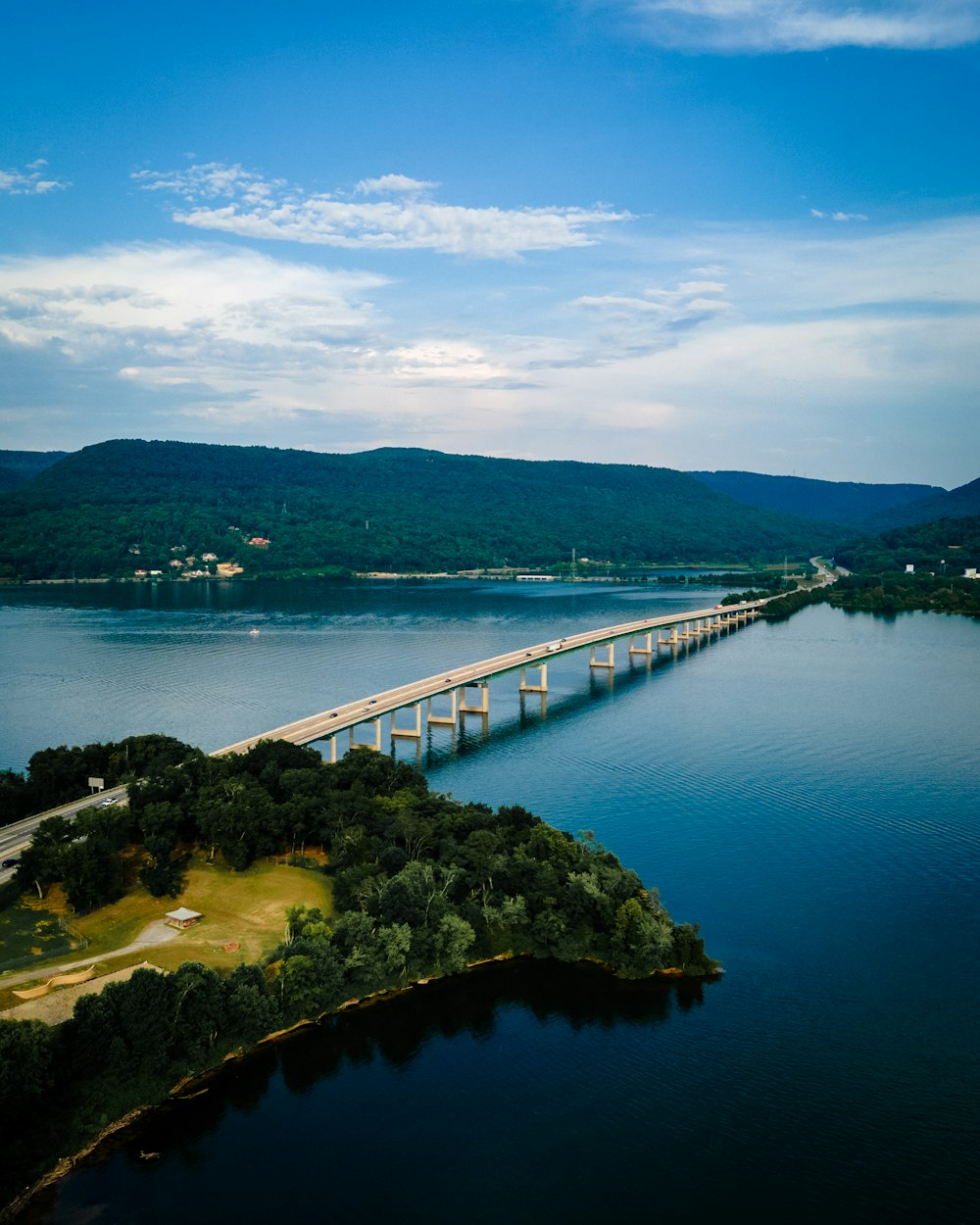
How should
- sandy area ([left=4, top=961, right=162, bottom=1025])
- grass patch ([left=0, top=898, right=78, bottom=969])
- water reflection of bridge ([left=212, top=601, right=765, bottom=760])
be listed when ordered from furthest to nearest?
water reflection of bridge ([left=212, top=601, right=765, bottom=760])
grass patch ([left=0, top=898, right=78, bottom=969])
sandy area ([left=4, top=961, right=162, bottom=1025])

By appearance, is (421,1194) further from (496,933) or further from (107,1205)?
(496,933)

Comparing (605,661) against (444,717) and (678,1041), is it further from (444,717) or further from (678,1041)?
(678,1041)

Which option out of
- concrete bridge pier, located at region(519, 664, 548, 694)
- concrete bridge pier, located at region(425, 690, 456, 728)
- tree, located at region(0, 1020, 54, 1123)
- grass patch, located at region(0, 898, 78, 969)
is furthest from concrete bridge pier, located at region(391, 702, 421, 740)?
tree, located at region(0, 1020, 54, 1123)

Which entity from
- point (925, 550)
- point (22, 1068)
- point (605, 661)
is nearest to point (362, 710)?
point (22, 1068)

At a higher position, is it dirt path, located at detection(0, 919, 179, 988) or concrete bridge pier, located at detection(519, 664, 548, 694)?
concrete bridge pier, located at detection(519, 664, 548, 694)

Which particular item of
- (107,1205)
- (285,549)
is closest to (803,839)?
(107,1205)

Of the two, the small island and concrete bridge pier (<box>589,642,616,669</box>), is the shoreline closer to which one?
the small island
